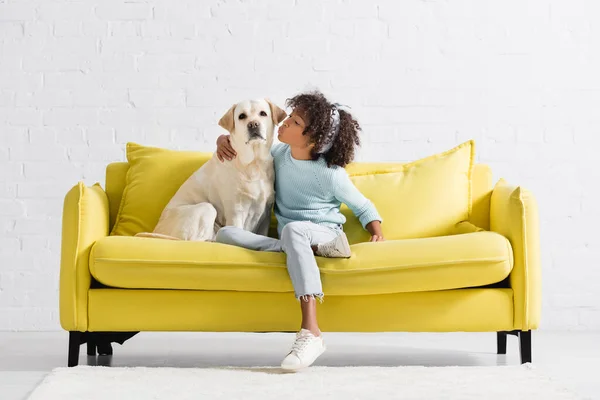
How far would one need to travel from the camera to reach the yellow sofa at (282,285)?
109 inches

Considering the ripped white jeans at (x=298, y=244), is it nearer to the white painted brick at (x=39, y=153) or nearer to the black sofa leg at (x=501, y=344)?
the black sofa leg at (x=501, y=344)

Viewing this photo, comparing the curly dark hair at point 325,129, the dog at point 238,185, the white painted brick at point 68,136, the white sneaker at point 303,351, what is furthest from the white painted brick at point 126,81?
the white sneaker at point 303,351

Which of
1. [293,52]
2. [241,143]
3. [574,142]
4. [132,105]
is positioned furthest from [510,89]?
[132,105]

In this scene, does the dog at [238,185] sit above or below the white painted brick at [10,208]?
above

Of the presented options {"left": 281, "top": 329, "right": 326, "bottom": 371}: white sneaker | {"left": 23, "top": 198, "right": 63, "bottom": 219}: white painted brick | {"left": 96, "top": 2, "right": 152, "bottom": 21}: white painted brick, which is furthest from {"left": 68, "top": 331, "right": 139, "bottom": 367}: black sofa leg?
{"left": 96, "top": 2, "right": 152, "bottom": 21}: white painted brick

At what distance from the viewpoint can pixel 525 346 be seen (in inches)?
114

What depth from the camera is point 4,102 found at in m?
4.10

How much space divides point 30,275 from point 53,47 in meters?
Answer: 1.13

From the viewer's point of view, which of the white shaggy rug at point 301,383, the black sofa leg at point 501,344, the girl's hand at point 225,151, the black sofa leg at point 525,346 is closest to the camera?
the white shaggy rug at point 301,383

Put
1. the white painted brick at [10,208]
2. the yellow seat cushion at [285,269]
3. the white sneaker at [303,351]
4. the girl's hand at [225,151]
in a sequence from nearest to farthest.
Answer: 1. the white sneaker at [303,351]
2. the yellow seat cushion at [285,269]
3. the girl's hand at [225,151]
4. the white painted brick at [10,208]

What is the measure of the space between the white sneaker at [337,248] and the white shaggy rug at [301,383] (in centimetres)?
39

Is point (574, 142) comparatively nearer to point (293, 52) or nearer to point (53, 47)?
point (293, 52)

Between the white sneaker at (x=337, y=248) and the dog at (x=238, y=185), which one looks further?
the dog at (x=238, y=185)

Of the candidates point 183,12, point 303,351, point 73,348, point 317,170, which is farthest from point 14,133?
point 303,351
